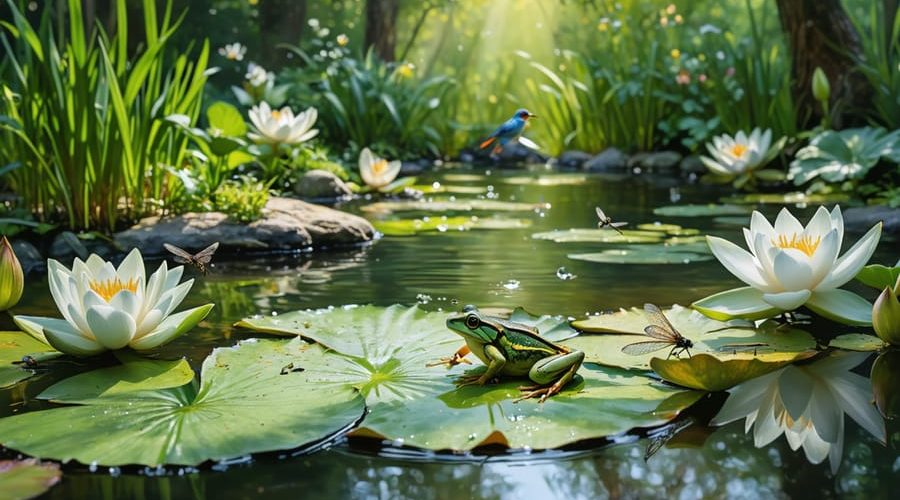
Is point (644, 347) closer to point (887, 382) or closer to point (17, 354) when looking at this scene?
point (887, 382)

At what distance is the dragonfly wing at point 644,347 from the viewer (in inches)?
84.0

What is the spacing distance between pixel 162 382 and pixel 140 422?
29 centimetres

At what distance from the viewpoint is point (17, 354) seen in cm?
243

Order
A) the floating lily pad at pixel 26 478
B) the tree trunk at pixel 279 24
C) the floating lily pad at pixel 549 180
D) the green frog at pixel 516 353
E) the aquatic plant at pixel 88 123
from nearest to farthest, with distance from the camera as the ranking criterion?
the floating lily pad at pixel 26 478, the green frog at pixel 516 353, the aquatic plant at pixel 88 123, the floating lily pad at pixel 549 180, the tree trunk at pixel 279 24

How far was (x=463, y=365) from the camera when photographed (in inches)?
87.4

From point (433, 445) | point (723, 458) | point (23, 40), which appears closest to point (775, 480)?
point (723, 458)

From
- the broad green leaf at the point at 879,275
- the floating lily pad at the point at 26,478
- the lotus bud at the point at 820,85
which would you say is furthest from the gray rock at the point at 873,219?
the floating lily pad at the point at 26,478

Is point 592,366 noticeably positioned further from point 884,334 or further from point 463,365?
point 884,334

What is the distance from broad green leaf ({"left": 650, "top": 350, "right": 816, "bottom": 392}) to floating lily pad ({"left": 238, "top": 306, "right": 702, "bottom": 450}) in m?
0.03

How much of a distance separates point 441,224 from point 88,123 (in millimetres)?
2060

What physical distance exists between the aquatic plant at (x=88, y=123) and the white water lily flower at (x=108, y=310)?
155 cm

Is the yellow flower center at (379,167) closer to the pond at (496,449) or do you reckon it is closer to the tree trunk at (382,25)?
the pond at (496,449)

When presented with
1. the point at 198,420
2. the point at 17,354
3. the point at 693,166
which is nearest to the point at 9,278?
the point at 17,354

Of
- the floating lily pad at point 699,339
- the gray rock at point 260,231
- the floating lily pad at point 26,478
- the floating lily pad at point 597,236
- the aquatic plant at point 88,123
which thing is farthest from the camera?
the floating lily pad at point 597,236
